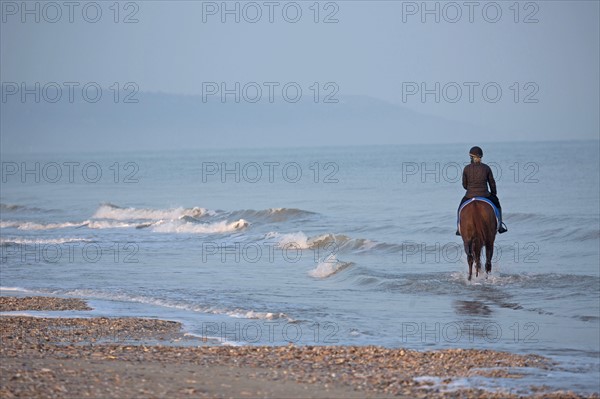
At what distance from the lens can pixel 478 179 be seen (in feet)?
54.6

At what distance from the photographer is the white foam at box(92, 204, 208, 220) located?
1459 inches

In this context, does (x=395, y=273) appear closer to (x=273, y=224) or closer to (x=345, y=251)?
(x=345, y=251)

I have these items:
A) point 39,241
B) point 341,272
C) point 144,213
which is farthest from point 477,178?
point 144,213

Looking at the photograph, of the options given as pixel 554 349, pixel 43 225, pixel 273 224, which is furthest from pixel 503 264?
pixel 43 225

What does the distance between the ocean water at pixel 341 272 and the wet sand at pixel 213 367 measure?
1.91 feet

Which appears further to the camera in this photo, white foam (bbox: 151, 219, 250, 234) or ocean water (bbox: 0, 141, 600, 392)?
white foam (bbox: 151, 219, 250, 234)

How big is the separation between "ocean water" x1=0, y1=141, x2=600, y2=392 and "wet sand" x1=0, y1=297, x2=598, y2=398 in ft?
1.91

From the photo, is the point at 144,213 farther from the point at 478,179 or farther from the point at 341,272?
the point at 478,179

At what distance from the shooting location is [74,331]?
12.4m

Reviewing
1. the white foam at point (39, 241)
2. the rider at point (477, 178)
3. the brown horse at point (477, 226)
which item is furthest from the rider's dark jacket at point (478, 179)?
the white foam at point (39, 241)

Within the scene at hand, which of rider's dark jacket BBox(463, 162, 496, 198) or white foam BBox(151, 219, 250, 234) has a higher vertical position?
rider's dark jacket BBox(463, 162, 496, 198)

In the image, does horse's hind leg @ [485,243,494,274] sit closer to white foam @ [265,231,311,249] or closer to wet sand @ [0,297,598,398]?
wet sand @ [0,297,598,398]

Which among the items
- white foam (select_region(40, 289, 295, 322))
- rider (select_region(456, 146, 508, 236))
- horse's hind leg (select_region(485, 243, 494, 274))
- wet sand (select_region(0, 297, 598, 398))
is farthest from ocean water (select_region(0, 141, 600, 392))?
rider (select_region(456, 146, 508, 236))

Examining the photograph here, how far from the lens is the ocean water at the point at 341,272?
41.8 feet
